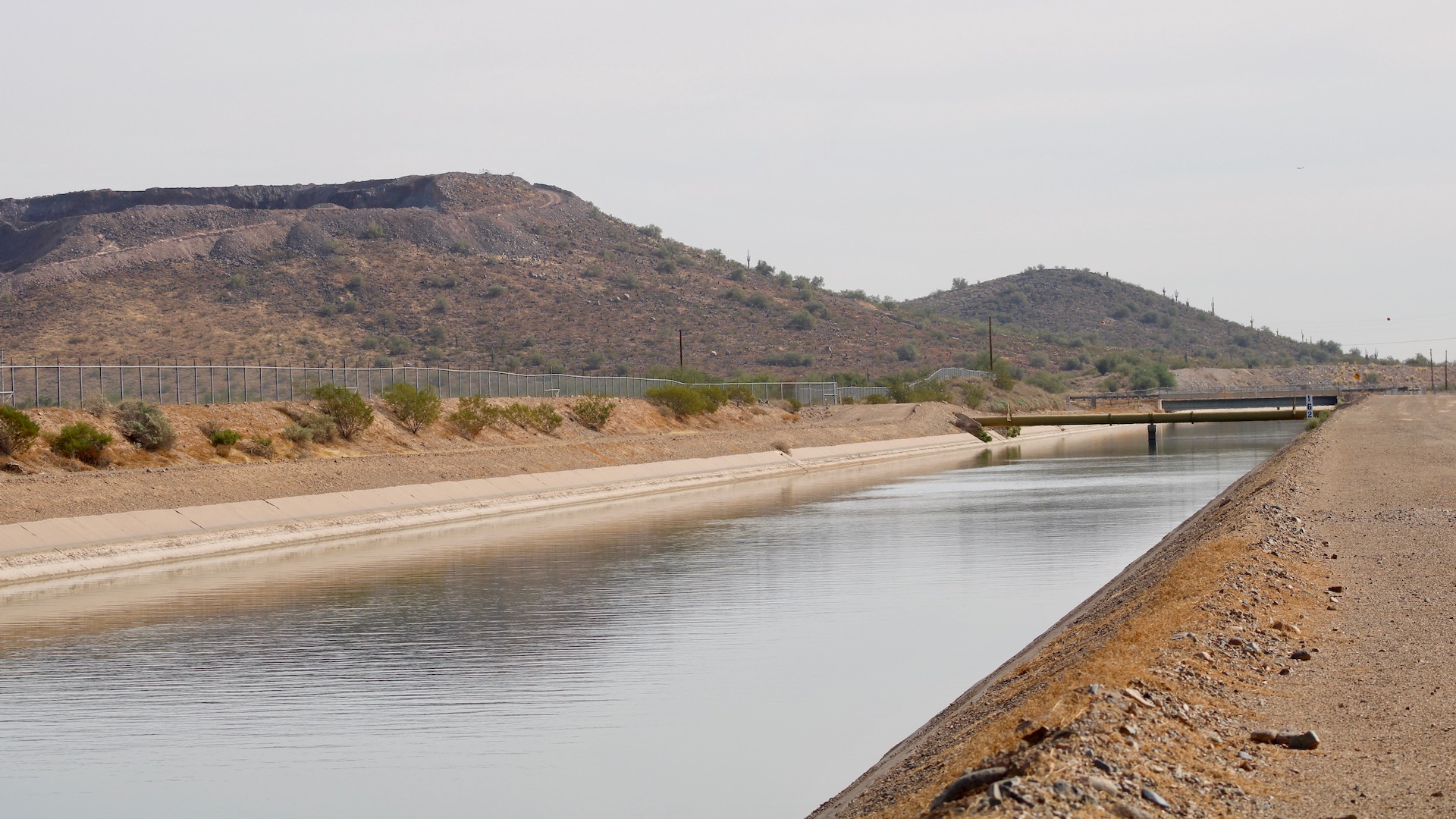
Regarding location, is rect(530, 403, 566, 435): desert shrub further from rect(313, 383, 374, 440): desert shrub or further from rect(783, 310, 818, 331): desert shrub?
rect(783, 310, 818, 331): desert shrub

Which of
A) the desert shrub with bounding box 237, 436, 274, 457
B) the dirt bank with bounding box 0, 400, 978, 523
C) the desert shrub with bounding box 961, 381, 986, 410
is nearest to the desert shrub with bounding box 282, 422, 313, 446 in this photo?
the dirt bank with bounding box 0, 400, 978, 523

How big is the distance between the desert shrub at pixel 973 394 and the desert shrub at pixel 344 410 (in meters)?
74.7

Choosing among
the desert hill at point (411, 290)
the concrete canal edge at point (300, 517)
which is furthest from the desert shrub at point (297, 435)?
the desert hill at point (411, 290)

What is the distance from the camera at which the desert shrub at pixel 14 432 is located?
39844mm

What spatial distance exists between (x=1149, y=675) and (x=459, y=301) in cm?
11279

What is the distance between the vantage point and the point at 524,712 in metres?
15.6

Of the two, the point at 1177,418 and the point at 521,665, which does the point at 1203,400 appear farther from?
the point at 521,665

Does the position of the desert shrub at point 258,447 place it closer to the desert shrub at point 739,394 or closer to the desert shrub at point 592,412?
the desert shrub at point 592,412

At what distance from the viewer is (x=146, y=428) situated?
4488 centimetres

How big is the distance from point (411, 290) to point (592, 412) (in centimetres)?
5206

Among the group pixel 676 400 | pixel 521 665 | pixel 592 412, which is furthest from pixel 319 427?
pixel 521 665

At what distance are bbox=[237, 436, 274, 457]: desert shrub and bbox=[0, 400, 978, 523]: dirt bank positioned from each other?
0.59m

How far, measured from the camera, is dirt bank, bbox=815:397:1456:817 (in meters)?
7.69

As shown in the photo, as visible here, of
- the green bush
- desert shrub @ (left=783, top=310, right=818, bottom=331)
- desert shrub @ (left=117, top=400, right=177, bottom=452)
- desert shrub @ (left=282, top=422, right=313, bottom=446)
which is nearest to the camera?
desert shrub @ (left=117, top=400, right=177, bottom=452)
